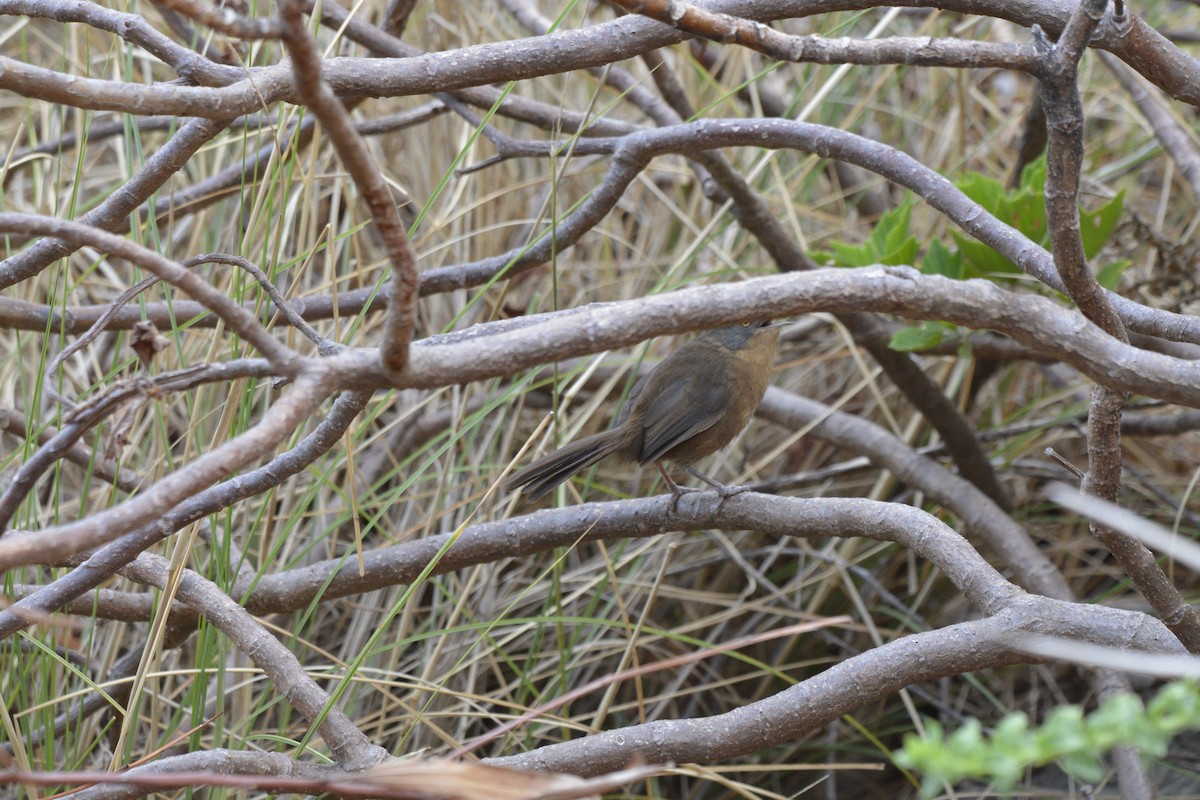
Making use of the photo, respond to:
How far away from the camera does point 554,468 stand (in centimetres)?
301

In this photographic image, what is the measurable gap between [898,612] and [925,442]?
0.65 meters

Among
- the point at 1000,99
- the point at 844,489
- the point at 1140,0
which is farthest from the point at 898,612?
the point at 1140,0

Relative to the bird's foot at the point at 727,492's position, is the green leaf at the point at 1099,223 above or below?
above

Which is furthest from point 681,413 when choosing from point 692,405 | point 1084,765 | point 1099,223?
point 1084,765

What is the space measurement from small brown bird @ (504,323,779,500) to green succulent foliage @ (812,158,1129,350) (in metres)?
0.57

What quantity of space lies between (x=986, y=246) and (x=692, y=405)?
106 centimetres

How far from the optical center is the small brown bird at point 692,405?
3.27 metres

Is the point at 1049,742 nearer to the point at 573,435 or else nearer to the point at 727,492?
the point at 727,492

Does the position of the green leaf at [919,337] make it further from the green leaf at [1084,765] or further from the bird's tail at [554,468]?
the green leaf at [1084,765]

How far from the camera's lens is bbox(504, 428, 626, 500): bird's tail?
9.70ft

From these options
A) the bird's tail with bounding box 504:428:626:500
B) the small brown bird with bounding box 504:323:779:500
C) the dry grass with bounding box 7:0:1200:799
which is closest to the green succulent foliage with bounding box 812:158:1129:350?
the dry grass with bounding box 7:0:1200:799

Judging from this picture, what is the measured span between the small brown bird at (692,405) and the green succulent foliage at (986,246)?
1.89 feet

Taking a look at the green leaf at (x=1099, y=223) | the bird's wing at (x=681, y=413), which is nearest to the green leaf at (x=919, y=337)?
the green leaf at (x=1099, y=223)

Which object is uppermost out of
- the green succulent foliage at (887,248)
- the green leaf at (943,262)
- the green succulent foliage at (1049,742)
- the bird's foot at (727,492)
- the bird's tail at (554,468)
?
the green succulent foliage at (887,248)
